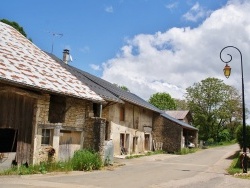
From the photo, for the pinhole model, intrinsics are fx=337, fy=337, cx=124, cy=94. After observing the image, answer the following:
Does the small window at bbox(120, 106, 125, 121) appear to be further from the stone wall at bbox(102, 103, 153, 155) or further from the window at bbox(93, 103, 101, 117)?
the window at bbox(93, 103, 101, 117)

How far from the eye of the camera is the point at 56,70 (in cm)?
1770

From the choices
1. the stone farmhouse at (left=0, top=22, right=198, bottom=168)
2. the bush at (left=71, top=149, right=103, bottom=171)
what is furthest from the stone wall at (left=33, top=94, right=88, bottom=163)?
the bush at (left=71, top=149, right=103, bottom=171)

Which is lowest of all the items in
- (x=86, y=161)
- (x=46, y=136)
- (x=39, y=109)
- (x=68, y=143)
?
(x=86, y=161)

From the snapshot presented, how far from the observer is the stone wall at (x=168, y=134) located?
110 ft

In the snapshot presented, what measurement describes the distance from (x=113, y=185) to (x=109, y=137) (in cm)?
1254

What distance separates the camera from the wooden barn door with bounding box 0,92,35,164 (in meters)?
12.9

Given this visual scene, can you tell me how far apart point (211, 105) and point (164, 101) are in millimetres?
12811

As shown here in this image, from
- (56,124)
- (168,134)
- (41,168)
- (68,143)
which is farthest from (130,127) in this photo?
(41,168)

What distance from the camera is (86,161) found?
50.6 feet

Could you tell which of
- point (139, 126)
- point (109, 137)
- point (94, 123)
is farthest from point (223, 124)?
point (94, 123)

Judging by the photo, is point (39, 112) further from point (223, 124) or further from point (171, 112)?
point (223, 124)

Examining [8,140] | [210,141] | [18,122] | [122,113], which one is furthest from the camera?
[210,141]

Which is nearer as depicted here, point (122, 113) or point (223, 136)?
point (122, 113)

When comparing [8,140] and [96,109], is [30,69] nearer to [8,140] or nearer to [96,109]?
[8,140]
